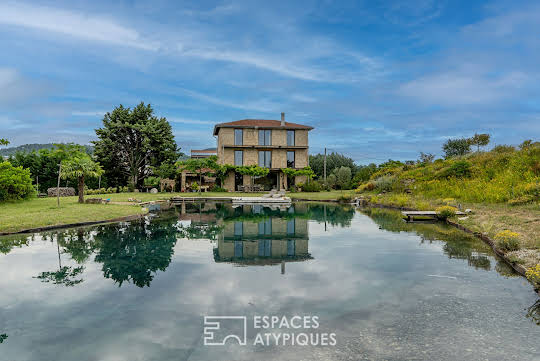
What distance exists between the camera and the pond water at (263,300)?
3.31 meters

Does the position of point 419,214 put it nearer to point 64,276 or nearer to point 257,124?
point 64,276

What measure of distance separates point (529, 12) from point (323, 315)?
1454cm

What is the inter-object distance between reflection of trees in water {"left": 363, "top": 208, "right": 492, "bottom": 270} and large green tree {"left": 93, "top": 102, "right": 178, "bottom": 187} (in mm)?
26254

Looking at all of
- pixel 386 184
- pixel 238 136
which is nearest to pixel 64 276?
pixel 386 184

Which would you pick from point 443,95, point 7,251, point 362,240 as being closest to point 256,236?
point 362,240

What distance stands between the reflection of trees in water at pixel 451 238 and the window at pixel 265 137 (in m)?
20.5

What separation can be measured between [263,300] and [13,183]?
17.6 metres

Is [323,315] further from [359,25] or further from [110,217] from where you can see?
[359,25]

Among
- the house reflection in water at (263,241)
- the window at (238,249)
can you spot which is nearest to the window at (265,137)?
the house reflection in water at (263,241)

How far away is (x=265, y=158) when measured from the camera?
111ft

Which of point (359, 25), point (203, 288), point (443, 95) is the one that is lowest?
point (203, 288)

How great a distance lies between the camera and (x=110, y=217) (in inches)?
512

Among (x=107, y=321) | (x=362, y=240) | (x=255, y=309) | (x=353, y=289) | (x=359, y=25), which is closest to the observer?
(x=107, y=321)

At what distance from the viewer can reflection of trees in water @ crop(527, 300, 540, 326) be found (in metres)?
3.97
